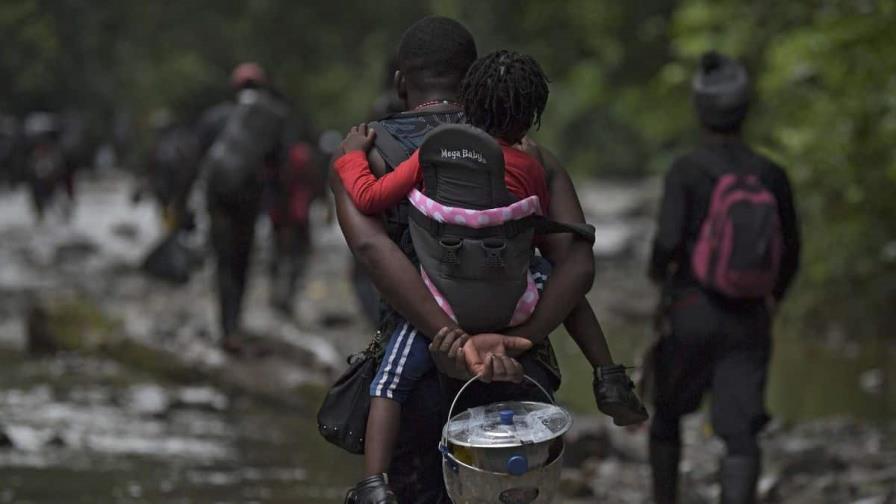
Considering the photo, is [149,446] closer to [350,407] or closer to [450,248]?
[350,407]

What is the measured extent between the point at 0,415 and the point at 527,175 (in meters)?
6.62

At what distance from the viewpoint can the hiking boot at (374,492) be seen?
4.21m

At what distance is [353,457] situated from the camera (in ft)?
31.0

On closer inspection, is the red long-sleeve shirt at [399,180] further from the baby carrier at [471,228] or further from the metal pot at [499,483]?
the metal pot at [499,483]

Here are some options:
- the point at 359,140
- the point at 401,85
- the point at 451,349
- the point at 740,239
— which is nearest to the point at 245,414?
the point at 740,239

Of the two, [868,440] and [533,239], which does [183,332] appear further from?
→ [533,239]

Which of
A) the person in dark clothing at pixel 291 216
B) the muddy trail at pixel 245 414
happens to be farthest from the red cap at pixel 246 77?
the muddy trail at pixel 245 414

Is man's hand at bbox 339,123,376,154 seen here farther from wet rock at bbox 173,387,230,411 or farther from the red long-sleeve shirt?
wet rock at bbox 173,387,230,411

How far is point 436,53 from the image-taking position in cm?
461

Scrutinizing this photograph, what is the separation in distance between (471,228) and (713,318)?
2.64 m

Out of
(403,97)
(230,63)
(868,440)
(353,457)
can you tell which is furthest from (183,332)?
(230,63)

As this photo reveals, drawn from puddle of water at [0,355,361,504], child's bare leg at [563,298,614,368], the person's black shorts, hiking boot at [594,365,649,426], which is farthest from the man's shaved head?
puddle of water at [0,355,361,504]

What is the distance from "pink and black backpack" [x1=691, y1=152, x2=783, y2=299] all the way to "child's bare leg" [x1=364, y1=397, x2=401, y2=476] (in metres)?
2.43

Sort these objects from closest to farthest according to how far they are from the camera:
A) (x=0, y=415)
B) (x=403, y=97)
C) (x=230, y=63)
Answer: (x=403, y=97), (x=0, y=415), (x=230, y=63)
